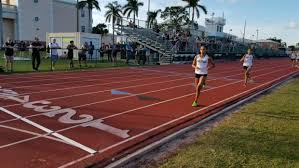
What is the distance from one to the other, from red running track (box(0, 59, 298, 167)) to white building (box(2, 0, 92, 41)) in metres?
49.8

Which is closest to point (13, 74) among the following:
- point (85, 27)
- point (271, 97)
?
point (271, 97)

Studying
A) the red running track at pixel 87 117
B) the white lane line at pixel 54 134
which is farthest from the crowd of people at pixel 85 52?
the white lane line at pixel 54 134

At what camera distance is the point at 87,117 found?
942cm

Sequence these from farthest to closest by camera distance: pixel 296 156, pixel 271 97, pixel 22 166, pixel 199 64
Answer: pixel 271 97
pixel 199 64
pixel 296 156
pixel 22 166

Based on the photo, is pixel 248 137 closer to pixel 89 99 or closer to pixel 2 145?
pixel 2 145

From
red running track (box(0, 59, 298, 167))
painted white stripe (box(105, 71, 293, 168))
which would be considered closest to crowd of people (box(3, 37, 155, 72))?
red running track (box(0, 59, 298, 167))

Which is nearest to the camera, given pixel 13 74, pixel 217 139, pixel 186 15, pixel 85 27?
pixel 217 139

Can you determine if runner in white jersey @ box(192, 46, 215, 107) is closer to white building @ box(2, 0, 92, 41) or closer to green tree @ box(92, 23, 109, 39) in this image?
white building @ box(2, 0, 92, 41)

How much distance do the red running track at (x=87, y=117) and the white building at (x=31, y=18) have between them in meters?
49.8

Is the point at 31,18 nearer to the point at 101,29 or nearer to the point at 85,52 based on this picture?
the point at 101,29

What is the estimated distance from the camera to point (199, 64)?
1215 cm

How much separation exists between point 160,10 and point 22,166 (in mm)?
63707

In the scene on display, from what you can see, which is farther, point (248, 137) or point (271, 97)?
→ point (271, 97)

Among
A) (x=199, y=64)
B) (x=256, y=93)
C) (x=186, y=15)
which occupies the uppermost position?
(x=186, y=15)
